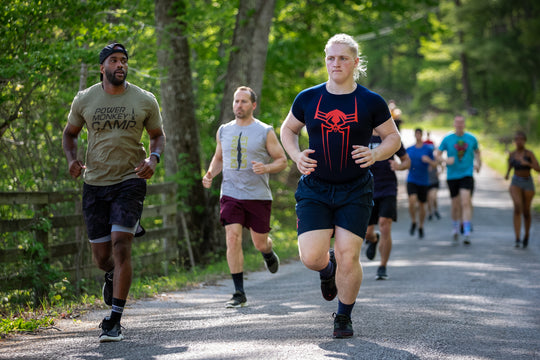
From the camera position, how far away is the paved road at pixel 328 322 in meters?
5.12

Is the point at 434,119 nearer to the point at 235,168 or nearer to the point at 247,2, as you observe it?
the point at 247,2

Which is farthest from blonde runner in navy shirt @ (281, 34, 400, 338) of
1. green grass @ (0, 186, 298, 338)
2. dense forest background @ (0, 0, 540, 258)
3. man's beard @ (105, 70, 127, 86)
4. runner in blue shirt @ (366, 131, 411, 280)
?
runner in blue shirt @ (366, 131, 411, 280)

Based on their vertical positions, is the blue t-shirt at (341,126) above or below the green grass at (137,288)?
above

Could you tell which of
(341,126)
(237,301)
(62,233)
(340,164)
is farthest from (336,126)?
(62,233)

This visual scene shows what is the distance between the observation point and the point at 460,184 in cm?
1400

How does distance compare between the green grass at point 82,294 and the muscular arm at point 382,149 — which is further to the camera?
the green grass at point 82,294

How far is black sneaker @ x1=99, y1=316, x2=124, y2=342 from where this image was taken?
17.9 ft

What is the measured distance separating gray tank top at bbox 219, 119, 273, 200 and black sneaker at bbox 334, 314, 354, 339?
246cm

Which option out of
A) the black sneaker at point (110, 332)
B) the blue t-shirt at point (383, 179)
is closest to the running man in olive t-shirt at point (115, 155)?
the black sneaker at point (110, 332)

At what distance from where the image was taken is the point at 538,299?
8.05m

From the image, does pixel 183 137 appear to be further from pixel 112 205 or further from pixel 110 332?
pixel 110 332

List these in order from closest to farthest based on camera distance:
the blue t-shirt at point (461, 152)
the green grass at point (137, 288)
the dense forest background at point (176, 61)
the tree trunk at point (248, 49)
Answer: the green grass at point (137, 288)
the dense forest background at point (176, 61)
the tree trunk at point (248, 49)
the blue t-shirt at point (461, 152)

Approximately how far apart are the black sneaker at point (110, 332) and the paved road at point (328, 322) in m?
0.07

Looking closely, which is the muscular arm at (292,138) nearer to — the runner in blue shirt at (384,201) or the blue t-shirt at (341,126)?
the blue t-shirt at (341,126)
